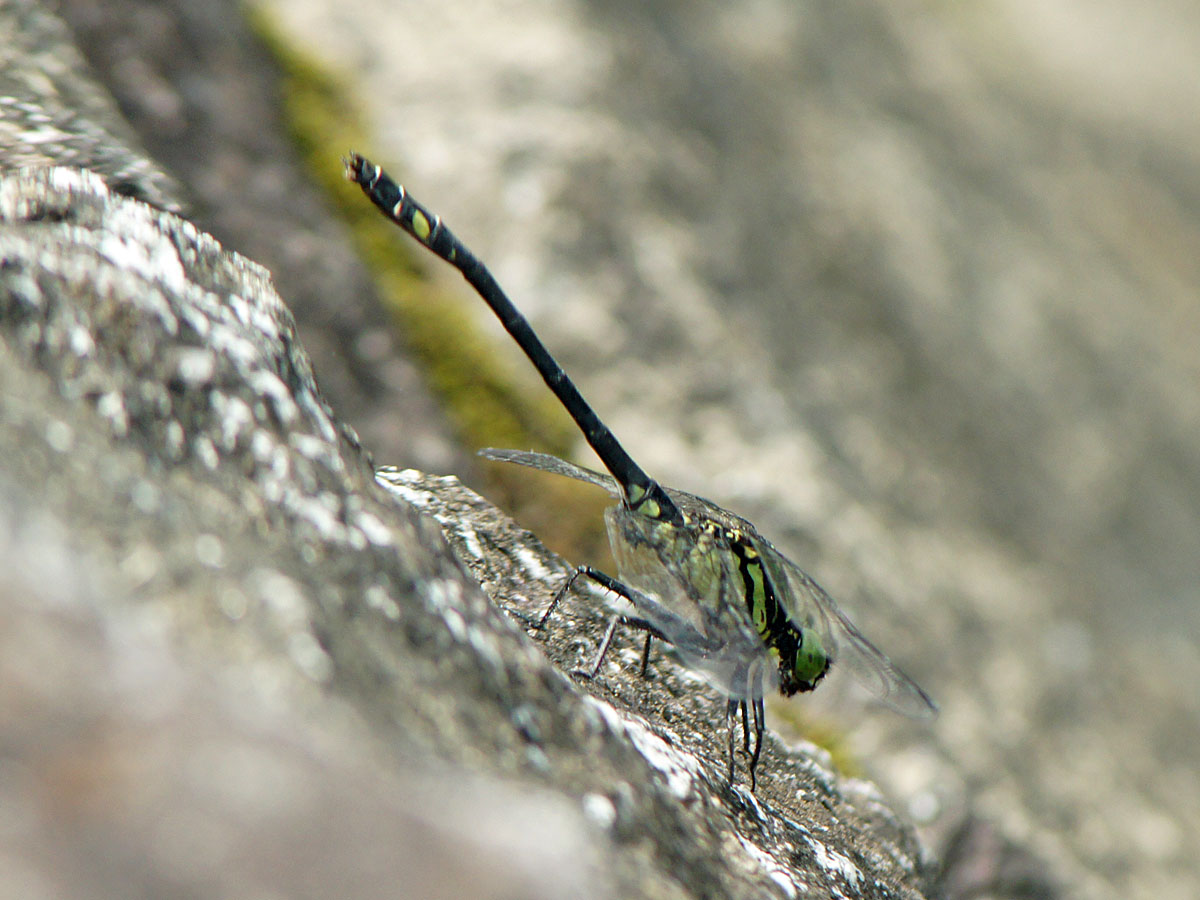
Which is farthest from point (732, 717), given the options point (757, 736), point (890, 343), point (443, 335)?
point (890, 343)

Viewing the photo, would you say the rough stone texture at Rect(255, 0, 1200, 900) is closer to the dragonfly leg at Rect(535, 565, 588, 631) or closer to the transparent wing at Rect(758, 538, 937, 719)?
the transparent wing at Rect(758, 538, 937, 719)

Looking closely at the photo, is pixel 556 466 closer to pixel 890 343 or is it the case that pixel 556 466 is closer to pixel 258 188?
pixel 258 188

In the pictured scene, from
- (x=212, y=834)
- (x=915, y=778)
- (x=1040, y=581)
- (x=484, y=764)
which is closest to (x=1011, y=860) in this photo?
(x=915, y=778)

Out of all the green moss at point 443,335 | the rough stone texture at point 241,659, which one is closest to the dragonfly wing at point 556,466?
the rough stone texture at point 241,659

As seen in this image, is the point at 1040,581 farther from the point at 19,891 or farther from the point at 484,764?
the point at 19,891

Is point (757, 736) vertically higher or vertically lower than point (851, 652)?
lower

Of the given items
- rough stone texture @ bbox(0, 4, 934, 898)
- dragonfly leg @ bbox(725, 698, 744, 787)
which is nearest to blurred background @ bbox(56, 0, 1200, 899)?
dragonfly leg @ bbox(725, 698, 744, 787)
